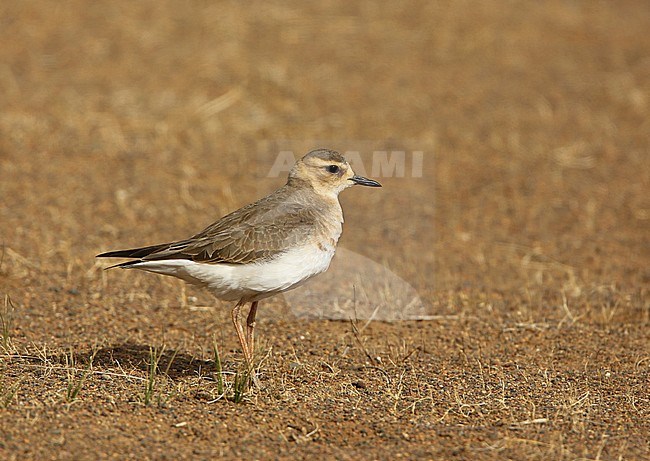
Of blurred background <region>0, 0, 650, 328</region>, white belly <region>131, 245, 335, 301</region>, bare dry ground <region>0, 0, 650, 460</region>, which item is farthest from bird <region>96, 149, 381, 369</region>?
blurred background <region>0, 0, 650, 328</region>

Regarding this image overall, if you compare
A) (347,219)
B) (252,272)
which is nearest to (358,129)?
(347,219)

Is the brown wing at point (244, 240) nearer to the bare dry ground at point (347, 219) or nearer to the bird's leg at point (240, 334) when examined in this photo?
the bird's leg at point (240, 334)

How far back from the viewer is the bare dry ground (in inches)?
191

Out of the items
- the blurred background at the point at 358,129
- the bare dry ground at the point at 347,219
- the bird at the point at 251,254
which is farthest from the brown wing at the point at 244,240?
the blurred background at the point at 358,129

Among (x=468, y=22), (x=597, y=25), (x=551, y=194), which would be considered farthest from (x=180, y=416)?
(x=597, y=25)

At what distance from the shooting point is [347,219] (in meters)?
9.66

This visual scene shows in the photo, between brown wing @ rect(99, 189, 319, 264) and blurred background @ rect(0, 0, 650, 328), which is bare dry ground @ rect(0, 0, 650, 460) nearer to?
blurred background @ rect(0, 0, 650, 328)

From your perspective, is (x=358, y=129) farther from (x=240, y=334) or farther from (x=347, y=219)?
(x=240, y=334)

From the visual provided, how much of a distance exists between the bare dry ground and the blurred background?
37 millimetres

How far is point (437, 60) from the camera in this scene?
45.8ft

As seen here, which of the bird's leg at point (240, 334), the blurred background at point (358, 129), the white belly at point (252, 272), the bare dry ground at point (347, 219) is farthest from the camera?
the blurred background at point (358, 129)

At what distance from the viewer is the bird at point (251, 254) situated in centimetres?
539

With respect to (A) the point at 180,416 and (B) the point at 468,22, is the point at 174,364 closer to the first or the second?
(A) the point at 180,416

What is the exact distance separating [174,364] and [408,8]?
10725mm
